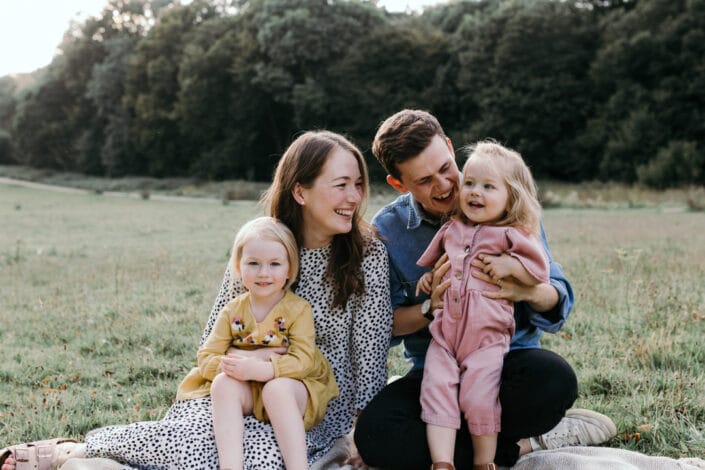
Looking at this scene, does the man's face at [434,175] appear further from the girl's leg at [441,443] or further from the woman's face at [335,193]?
the girl's leg at [441,443]

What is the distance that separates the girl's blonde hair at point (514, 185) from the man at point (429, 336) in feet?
0.84

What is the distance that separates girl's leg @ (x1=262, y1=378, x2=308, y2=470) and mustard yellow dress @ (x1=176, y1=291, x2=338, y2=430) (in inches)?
3.9

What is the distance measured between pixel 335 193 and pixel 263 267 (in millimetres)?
497

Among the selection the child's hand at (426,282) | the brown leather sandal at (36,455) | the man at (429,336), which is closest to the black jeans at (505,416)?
the man at (429,336)

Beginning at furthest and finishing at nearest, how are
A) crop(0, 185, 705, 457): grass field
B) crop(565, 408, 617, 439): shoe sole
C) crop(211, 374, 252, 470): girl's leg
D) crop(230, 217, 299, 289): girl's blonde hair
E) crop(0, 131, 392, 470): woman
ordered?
crop(0, 185, 705, 457): grass field < crop(565, 408, 617, 439): shoe sole < crop(0, 131, 392, 470): woman < crop(230, 217, 299, 289): girl's blonde hair < crop(211, 374, 252, 470): girl's leg

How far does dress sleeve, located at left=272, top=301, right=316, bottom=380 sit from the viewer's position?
3.03m

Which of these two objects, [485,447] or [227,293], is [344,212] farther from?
[485,447]

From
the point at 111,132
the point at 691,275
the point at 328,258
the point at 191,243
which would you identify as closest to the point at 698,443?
the point at 328,258

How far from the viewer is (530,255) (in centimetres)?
307

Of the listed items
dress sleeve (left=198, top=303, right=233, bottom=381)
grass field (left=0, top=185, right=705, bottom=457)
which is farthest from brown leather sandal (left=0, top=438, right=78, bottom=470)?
dress sleeve (left=198, top=303, right=233, bottom=381)

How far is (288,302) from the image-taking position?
321cm

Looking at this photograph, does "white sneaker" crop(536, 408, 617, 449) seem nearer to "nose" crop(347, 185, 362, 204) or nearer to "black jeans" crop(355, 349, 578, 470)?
"black jeans" crop(355, 349, 578, 470)

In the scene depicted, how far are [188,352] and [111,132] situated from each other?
42.9 metres

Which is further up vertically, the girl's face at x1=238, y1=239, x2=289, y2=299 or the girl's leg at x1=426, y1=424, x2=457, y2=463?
the girl's face at x1=238, y1=239, x2=289, y2=299
